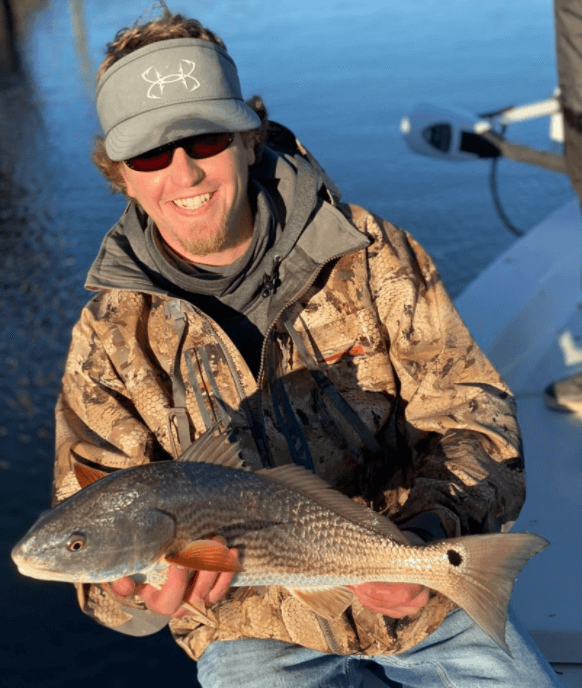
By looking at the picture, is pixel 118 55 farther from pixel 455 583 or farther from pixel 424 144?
pixel 424 144

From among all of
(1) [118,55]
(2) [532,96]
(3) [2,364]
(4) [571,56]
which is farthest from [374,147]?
(1) [118,55]

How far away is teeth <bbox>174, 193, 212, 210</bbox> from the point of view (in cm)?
314

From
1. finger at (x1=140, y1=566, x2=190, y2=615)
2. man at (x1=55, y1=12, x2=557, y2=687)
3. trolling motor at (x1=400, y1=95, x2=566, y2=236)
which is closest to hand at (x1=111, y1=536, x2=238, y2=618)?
finger at (x1=140, y1=566, x2=190, y2=615)

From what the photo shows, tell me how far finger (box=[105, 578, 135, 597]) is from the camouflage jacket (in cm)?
41

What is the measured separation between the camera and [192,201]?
315 cm

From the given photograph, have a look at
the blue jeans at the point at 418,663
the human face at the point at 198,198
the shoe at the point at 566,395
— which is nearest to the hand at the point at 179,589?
the blue jeans at the point at 418,663

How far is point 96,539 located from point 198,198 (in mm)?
1382

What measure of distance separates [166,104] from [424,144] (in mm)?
5030

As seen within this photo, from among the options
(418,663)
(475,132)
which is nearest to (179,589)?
(418,663)

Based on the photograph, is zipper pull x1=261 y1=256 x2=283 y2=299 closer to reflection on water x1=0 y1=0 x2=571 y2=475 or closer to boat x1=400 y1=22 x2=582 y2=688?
boat x1=400 y1=22 x2=582 y2=688

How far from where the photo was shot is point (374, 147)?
10.6 meters

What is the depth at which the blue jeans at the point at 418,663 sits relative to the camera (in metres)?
2.96

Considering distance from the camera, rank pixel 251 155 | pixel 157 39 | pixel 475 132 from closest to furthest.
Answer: pixel 157 39
pixel 251 155
pixel 475 132

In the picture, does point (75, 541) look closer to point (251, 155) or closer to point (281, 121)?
point (251, 155)
